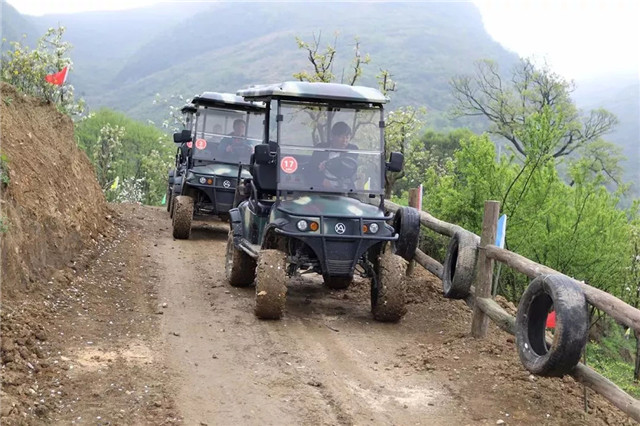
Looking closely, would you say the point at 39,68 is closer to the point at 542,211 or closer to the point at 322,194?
the point at 542,211

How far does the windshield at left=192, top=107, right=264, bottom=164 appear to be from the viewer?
48.4 feet

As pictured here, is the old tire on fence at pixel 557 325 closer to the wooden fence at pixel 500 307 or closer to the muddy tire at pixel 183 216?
the wooden fence at pixel 500 307

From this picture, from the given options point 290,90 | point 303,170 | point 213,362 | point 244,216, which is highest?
point 290,90

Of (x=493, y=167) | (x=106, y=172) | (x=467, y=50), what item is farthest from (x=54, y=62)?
(x=467, y=50)

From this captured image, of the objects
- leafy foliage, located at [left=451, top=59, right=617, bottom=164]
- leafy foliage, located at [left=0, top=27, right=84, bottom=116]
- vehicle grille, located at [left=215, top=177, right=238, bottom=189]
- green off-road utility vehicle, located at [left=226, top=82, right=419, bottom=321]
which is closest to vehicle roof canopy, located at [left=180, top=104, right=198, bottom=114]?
vehicle grille, located at [left=215, top=177, right=238, bottom=189]

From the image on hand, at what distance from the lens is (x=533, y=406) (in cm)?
599

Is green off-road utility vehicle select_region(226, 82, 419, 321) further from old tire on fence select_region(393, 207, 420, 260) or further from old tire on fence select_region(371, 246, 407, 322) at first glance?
old tire on fence select_region(393, 207, 420, 260)

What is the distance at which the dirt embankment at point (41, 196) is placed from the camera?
776cm

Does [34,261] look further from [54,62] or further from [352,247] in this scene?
[54,62]

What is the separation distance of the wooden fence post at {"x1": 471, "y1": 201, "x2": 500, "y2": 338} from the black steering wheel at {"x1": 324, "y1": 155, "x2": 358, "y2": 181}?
1736 mm

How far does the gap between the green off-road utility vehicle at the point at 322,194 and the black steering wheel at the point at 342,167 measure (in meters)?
0.01

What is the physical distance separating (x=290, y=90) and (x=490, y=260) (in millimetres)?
2917

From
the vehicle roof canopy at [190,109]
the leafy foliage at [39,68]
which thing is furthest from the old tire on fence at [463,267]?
the leafy foliage at [39,68]

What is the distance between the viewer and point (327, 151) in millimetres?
8742
